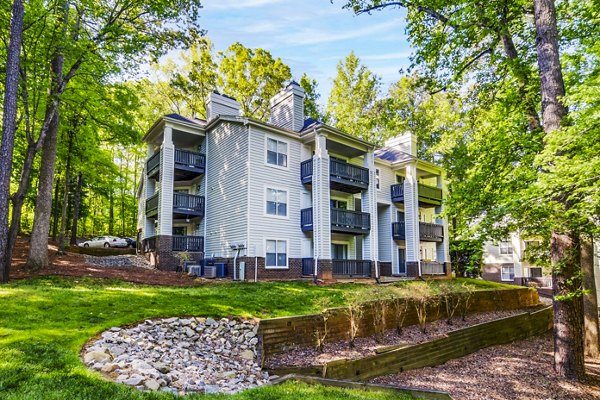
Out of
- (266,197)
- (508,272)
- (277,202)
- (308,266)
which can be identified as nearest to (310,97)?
(277,202)

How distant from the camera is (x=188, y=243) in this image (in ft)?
63.0

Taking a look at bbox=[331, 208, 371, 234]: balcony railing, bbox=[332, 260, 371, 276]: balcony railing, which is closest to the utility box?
bbox=[332, 260, 371, 276]: balcony railing

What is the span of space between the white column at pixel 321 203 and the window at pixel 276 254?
5.39ft

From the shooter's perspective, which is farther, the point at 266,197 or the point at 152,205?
the point at 152,205

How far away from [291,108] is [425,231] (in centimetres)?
1256

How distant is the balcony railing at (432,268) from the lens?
77.4ft

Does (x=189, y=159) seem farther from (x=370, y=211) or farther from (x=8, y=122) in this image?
(x=370, y=211)

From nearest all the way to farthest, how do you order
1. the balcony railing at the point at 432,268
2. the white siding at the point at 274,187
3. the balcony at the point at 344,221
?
the white siding at the point at 274,187
the balcony at the point at 344,221
the balcony railing at the point at 432,268

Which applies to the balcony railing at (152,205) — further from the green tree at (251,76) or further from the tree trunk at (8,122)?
the green tree at (251,76)

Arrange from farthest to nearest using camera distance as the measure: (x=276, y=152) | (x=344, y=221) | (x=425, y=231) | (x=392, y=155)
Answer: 1. (x=392, y=155)
2. (x=425, y=231)
3. (x=344, y=221)
4. (x=276, y=152)

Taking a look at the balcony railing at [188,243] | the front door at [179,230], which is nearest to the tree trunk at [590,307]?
the balcony railing at [188,243]

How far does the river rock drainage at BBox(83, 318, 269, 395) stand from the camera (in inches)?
214

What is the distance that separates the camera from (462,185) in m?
11.4

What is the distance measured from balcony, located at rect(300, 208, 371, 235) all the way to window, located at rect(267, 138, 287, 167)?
291 cm
